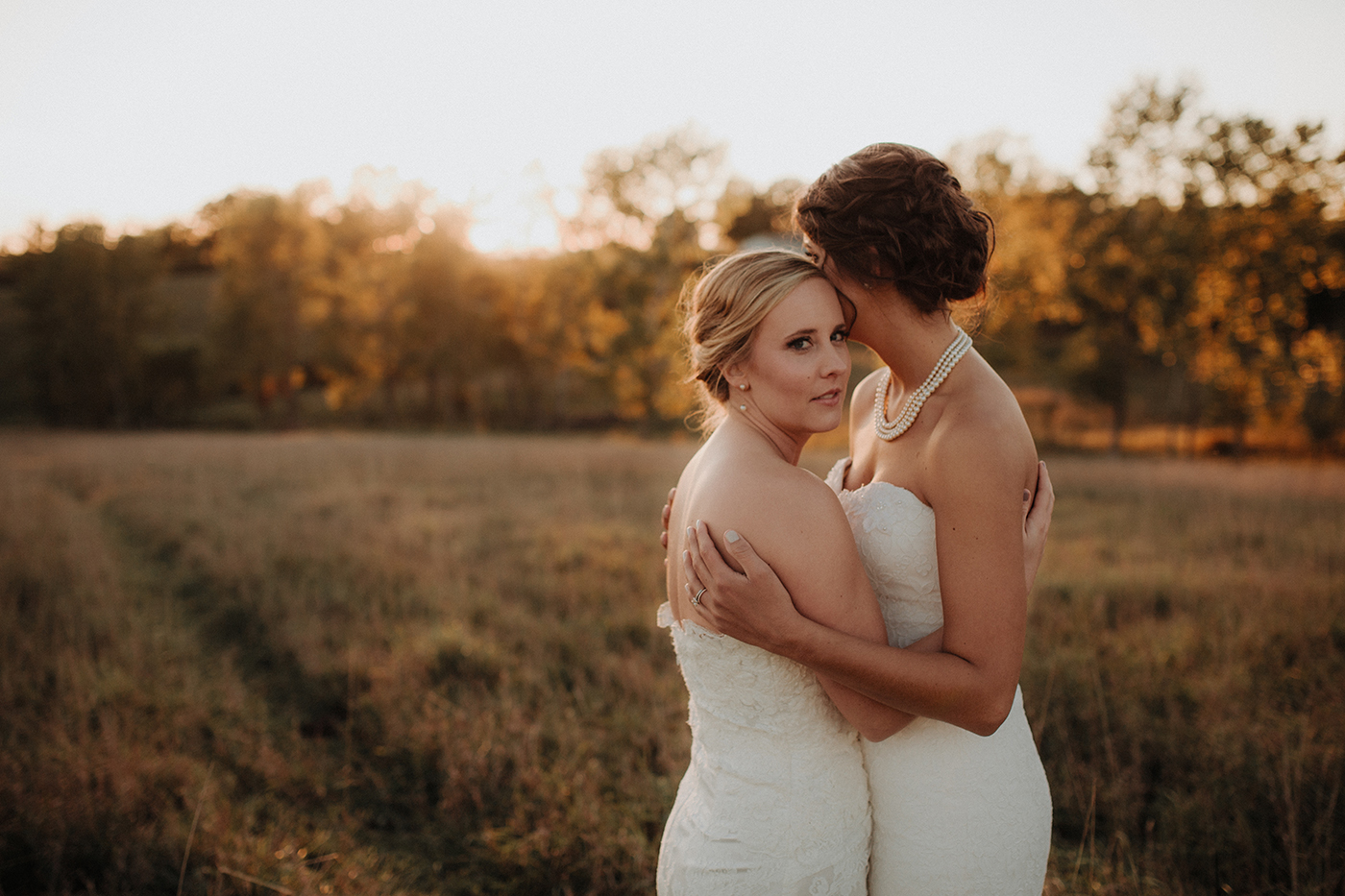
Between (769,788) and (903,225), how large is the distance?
1746mm

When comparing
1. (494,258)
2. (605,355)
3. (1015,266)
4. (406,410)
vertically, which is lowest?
(406,410)

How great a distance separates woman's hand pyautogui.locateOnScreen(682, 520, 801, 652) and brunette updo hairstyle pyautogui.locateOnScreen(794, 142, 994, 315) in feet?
3.18

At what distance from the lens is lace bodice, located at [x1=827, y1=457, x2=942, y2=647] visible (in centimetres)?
222

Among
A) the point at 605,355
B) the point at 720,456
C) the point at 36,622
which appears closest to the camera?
the point at 720,456

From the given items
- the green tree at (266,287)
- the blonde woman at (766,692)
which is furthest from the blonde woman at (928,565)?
the green tree at (266,287)

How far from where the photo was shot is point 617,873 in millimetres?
3645

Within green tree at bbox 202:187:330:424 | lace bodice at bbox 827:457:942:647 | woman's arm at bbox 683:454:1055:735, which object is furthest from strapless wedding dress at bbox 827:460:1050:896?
green tree at bbox 202:187:330:424

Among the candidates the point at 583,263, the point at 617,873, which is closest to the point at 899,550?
the point at 617,873

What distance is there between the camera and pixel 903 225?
2176mm

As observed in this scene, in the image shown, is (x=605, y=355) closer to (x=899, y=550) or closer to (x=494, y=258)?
(x=494, y=258)

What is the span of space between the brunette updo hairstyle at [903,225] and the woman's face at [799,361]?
15 centimetres

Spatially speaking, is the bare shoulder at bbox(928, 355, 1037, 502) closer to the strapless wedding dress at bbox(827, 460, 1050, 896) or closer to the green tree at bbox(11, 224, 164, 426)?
the strapless wedding dress at bbox(827, 460, 1050, 896)

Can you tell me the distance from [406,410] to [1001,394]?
47.4m

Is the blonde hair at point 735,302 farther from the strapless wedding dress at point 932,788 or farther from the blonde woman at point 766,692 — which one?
the strapless wedding dress at point 932,788
